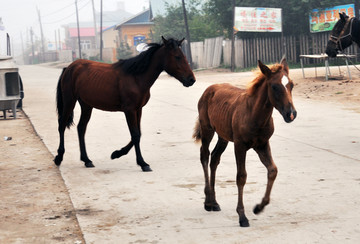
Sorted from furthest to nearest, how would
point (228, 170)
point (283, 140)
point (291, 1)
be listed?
point (291, 1)
point (283, 140)
point (228, 170)

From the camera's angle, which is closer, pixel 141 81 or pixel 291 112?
pixel 291 112

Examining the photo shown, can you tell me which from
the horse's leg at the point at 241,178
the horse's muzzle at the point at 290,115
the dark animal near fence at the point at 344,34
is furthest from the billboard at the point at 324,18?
the horse's muzzle at the point at 290,115

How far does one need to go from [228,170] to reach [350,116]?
630 centimetres

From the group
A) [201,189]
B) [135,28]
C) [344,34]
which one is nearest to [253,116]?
[201,189]

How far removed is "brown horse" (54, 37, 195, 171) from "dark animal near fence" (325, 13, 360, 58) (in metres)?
4.73

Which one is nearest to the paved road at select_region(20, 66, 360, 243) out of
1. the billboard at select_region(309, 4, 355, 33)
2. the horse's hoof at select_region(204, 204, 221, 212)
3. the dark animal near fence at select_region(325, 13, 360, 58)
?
the horse's hoof at select_region(204, 204, 221, 212)

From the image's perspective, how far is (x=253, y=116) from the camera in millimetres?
5504

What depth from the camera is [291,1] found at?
115 feet

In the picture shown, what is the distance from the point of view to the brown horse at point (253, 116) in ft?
17.4

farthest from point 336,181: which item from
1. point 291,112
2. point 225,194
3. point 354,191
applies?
point 291,112

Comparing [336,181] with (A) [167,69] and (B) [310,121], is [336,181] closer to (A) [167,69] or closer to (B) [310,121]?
(A) [167,69]

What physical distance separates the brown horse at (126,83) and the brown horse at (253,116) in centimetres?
249

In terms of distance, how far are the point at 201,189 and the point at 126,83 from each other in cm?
241

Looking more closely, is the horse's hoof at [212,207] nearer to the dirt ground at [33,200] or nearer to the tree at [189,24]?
the dirt ground at [33,200]
